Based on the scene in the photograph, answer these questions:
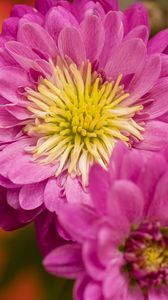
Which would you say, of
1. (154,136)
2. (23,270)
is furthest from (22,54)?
(23,270)

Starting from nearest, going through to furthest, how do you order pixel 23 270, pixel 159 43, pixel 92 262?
pixel 92 262
pixel 159 43
pixel 23 270

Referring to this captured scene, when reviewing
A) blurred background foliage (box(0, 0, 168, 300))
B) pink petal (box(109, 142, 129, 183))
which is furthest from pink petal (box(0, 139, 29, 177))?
blurred background foliage (box(0, 0, 168, 300))

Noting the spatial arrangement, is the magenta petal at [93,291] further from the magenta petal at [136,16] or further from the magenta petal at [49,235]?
the magenta petal at [136,16]

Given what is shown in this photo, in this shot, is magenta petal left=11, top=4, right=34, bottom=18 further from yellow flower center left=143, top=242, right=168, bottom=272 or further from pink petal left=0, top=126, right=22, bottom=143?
yellow flower center left=143, top=242, right=168, bottom=272

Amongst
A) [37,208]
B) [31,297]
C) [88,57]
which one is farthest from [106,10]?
[31,297]

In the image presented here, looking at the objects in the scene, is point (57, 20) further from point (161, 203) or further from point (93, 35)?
point (161, 203)

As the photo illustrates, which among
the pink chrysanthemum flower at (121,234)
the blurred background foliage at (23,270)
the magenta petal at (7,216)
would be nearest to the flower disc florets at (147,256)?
the pink chrysanthemum flower at (121,234)
